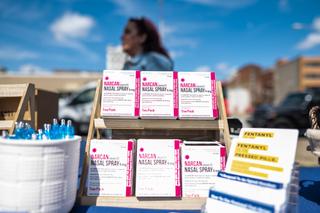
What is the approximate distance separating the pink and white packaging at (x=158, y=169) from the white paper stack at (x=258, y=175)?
33 centimetres

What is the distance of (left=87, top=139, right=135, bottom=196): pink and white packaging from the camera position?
1646 millimetres

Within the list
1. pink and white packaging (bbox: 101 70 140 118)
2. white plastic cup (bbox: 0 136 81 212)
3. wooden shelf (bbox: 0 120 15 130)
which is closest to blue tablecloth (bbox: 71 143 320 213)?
white plastic cup (bbox: 0 136 81 212)

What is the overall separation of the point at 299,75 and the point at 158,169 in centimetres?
5250

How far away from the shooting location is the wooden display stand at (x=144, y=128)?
5.32 feet

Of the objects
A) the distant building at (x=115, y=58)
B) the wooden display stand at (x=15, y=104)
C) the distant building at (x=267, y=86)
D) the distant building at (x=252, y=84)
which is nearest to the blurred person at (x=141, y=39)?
the wooden display stand at (x=15, y=104)

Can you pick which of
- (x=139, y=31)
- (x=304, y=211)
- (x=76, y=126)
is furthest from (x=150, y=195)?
(x=76, y=126)

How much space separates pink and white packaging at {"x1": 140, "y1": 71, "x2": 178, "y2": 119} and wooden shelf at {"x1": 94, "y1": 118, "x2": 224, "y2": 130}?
0.16ft

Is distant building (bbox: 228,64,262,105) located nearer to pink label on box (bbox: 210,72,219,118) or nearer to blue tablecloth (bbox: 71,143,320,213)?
blue tablecloth (bbox: 71,143,320,213)

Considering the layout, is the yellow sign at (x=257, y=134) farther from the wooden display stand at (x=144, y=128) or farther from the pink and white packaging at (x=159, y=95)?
the pink and white packaging at (x=159, y=95)

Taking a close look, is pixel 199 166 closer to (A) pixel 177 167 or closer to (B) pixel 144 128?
(A) pixel 177 167

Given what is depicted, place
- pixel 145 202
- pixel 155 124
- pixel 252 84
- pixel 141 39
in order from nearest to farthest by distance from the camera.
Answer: pixel 145 202 < pixel 155 124 < pixel 141 39 < pixel 252 84

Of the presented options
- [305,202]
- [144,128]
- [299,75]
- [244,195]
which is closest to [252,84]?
[299,75]

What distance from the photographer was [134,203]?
1620mm

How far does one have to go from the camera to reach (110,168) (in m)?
1.66
